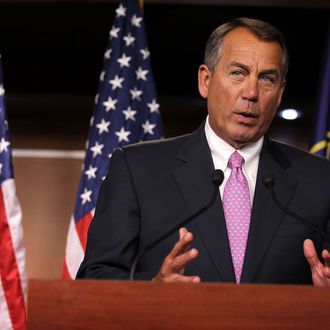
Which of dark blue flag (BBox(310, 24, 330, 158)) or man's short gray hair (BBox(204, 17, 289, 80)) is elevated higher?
man's short gray hair (BBox(204, 17, 289, 80))

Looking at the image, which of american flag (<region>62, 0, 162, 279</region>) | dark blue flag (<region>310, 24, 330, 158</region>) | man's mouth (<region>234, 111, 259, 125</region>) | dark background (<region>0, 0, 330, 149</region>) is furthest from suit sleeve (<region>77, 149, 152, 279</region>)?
dark background (<region>0, 0, 330, 149</region>)

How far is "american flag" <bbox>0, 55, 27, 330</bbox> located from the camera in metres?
3.58

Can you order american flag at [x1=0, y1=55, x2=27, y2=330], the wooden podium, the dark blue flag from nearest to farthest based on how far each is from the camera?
the wooden podium, american flag at [x1=0, y1=55, x2=27, y2=330], the dark blue flag

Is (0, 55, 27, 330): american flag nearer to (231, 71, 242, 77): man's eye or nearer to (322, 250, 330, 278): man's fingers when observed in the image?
(231, 71, 242, 77): man's eye

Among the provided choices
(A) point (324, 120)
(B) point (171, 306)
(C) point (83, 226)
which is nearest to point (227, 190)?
(B) point (171, 306)

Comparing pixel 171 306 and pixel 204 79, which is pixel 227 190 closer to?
pixel 204 79

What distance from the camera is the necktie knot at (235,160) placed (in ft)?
8.09

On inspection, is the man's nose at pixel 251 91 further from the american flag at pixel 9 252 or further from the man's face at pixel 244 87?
the american flag at pixel 9 252

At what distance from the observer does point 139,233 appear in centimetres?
237

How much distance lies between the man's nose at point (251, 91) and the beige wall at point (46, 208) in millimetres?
2185

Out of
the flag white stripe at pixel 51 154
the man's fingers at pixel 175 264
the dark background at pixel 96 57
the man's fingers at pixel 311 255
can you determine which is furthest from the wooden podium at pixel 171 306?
the flag white stripe at pixel 51 154

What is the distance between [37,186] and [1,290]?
1.02m

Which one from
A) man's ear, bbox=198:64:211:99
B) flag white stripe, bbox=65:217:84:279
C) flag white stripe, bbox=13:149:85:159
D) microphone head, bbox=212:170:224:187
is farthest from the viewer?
flag white stripe, bbox=13:149:85:159

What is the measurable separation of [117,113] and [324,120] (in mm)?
1037
